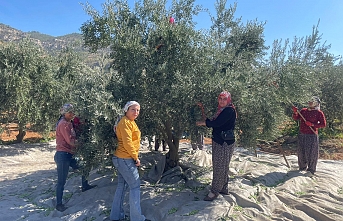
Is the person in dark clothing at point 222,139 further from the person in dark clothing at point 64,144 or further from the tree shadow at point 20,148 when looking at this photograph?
the tree shadow at point 20,148

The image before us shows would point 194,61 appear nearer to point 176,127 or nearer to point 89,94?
point 176,127

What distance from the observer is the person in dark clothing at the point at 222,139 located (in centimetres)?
493

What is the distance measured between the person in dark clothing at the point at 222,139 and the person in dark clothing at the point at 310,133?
266cm

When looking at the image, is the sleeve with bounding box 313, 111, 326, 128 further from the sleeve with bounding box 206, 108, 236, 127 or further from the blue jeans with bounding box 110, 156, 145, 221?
the blue jeans with bounding box 110, 156, 145, 221

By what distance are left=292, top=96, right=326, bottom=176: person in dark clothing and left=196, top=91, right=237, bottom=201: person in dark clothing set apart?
2658 mm

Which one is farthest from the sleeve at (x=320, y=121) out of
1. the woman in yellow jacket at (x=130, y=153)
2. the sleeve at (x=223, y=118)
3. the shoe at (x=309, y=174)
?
the woman in yellow jacket at (x=130, y=153)

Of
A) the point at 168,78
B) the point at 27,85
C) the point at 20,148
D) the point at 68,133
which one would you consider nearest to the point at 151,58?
the point at 168,78

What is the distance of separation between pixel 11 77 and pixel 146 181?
7.04m

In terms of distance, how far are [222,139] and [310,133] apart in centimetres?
317

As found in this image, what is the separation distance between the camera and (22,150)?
37.8 feet

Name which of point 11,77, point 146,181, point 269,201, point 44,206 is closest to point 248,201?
point 269,201

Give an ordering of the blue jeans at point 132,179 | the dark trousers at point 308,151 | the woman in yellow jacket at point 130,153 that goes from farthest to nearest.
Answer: the dark trousers at point 308,151
the blue jeans at point 132,179
the woman in yellow jacket at point 130,153

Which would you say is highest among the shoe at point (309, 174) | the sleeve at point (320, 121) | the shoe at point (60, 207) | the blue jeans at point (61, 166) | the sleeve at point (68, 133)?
the sleeve at point (320, 121)

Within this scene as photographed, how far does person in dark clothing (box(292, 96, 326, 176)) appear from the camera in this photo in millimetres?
6949
